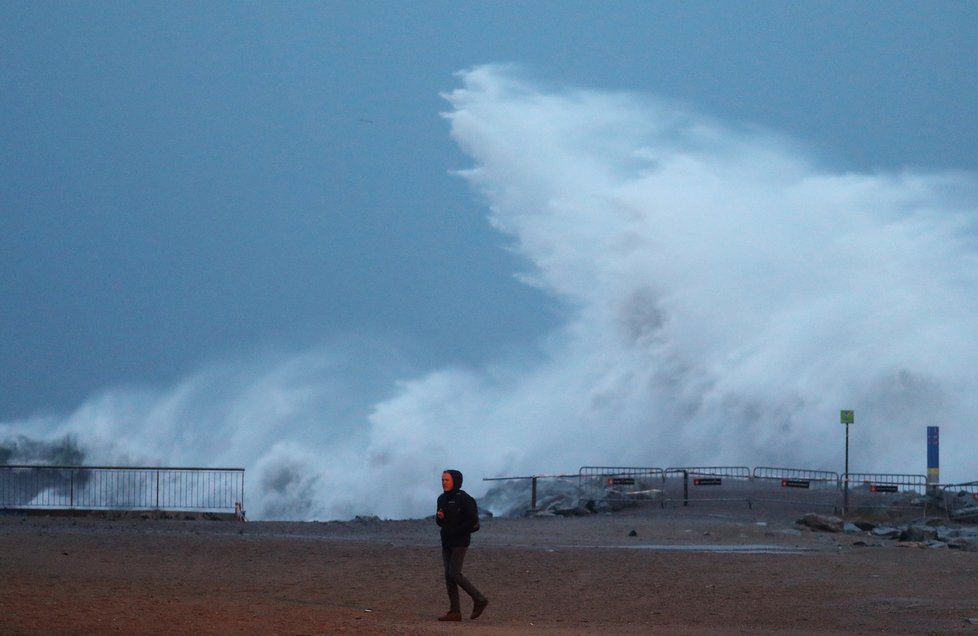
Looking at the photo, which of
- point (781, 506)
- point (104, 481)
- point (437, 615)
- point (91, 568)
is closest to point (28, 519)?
point (104, 481)

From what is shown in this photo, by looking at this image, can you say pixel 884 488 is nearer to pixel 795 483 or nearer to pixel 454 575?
pixel 795 483

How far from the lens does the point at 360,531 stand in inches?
1105

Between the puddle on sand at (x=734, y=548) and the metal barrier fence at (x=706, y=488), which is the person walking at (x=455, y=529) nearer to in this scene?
the puddle on sand at (x=734, y=548)

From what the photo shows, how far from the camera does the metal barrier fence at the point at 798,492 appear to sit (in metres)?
35.2

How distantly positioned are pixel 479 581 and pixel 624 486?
60.7ft

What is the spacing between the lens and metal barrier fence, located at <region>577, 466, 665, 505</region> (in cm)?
3606

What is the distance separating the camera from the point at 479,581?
19.0 m

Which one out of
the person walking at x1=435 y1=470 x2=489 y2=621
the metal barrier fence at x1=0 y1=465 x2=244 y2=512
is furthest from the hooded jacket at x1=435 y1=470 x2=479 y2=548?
the metal barrier fence at x1=0 y1=465 x2=244 y2=512

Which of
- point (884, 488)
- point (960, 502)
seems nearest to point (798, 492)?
point (884, 488)

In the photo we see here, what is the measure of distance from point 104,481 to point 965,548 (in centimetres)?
2161

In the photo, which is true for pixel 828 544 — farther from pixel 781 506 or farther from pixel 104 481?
pixel 104 481

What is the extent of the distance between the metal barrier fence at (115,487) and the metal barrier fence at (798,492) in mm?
15374

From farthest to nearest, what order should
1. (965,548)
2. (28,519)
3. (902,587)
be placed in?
1. (28,519)
2. (965,548)
3. (902,587)

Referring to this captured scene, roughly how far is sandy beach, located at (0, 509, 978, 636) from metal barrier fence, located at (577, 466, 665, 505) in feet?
24.4
